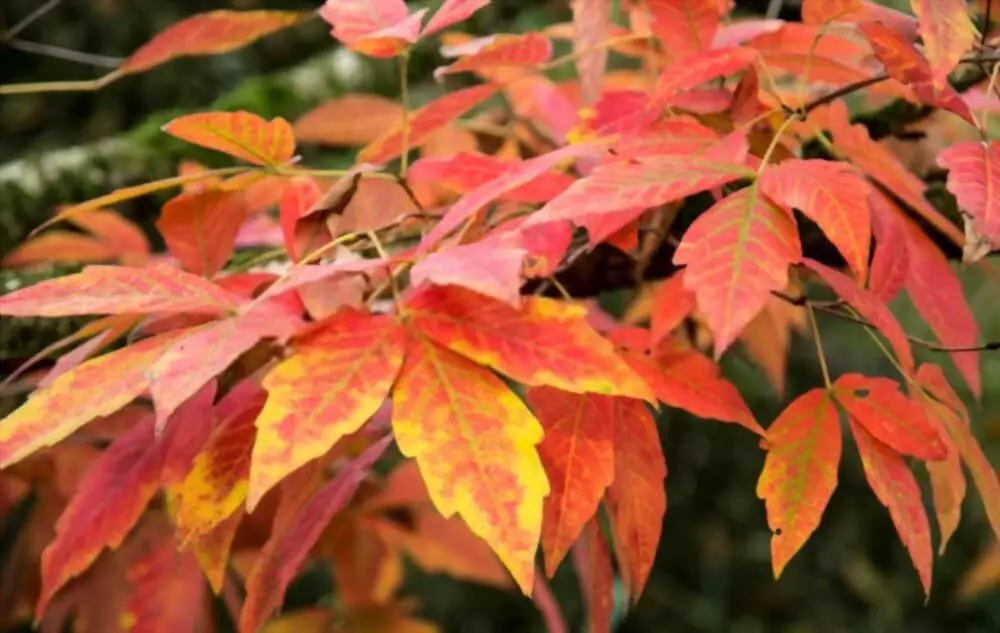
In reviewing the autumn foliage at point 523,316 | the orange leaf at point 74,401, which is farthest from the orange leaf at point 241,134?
the orange leaf at point 74,401

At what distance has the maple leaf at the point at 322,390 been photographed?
0.94ft

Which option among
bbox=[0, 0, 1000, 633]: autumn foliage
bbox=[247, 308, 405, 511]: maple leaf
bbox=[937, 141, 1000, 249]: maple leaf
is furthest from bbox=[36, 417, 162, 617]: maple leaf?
bbox=[937, 141, 1000, 249]: maple leaf

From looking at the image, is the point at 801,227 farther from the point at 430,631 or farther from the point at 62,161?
the point at 62,161

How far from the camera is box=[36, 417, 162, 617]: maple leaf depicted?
0.38 meters

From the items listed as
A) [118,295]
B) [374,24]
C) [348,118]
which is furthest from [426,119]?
[348,118]

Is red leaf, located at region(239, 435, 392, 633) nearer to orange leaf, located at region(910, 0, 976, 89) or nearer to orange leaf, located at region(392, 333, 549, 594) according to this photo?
orange leaf, located at region(392, 333, 549, 594)

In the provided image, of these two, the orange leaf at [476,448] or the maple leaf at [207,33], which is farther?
the maple leaf at [207,33]

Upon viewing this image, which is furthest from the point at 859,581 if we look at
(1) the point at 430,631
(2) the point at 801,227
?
(2) the point at 801,227

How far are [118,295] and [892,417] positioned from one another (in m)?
0.29

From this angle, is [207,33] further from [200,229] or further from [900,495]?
[900,495]

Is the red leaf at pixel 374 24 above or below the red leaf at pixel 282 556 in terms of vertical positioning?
above

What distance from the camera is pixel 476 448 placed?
0.98 feet

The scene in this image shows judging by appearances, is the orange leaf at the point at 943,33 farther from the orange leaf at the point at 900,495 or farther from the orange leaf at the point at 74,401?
the orange leaf at the point at 74,401

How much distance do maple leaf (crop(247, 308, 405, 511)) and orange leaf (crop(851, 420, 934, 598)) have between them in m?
0.18
